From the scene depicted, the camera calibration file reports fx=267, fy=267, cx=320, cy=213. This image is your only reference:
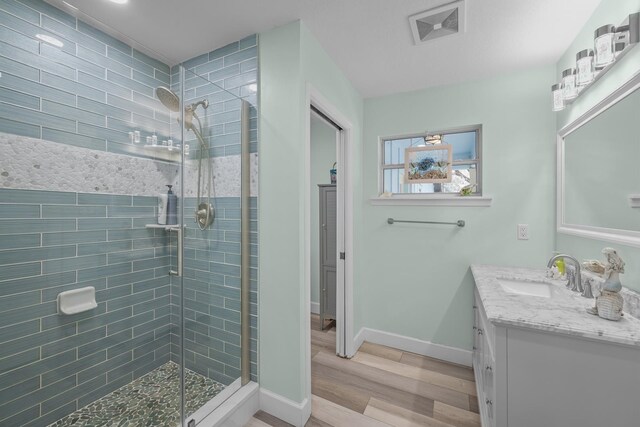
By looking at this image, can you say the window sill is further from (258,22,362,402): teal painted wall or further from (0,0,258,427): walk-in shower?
(0,0,258,427): walk-in shower

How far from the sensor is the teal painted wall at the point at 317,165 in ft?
10.6

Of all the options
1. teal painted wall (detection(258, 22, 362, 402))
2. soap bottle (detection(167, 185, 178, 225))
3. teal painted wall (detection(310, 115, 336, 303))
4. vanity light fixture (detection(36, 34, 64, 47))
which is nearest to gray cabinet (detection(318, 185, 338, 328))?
teal painted wall (detection(310, 115, 336, 303))

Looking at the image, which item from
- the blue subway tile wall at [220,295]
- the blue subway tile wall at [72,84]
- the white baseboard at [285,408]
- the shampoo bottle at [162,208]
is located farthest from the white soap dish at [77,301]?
the white baseboard at [285,408]

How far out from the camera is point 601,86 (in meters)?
1.42

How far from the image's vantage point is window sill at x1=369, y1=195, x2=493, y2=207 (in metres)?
2.19

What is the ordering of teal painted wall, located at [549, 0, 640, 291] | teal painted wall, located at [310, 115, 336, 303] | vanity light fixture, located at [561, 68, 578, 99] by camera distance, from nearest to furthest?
teal painted wall, located at [549, 0, 640, 291] → vanity light fixture, located at [561, 68, 578, 99] → teal painted wall, located at [310, 115, 336, 303]

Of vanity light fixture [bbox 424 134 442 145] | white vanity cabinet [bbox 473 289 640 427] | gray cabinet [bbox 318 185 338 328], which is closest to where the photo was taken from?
white vanity cabinet [bbox 473 289 640 427]

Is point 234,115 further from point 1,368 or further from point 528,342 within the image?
point 528,342

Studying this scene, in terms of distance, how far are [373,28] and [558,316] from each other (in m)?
1.78

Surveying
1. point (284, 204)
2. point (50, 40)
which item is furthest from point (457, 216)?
point (50, 40)

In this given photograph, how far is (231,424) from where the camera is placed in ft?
4.97

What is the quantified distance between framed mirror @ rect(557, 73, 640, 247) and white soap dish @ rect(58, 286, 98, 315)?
2.75 meters

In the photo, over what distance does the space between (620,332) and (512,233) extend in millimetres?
1241

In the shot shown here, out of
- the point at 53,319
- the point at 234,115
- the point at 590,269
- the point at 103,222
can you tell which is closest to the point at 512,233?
the point at 590,269
